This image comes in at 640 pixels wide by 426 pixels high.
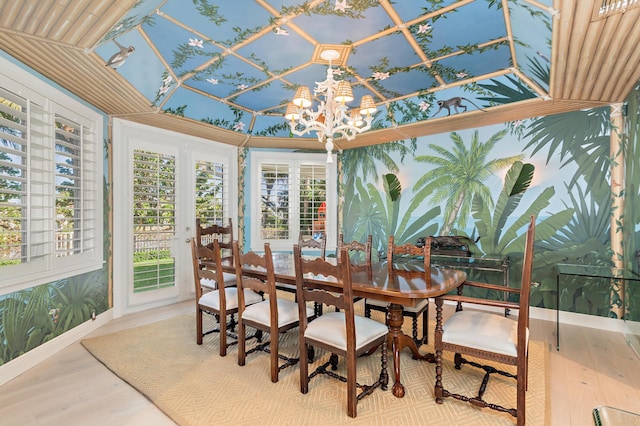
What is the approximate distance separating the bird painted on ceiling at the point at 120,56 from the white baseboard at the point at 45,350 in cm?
254

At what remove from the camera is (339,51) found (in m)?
3.07

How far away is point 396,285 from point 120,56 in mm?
2983

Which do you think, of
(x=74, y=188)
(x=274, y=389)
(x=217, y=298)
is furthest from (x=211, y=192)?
(x=274, y=389)

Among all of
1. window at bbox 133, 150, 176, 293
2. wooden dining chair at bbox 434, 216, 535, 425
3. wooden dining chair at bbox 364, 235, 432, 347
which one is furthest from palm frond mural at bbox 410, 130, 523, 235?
window at bbox 133, 150, 176, 293

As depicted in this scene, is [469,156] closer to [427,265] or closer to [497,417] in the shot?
[427,265]

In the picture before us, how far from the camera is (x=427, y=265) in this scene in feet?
8.93

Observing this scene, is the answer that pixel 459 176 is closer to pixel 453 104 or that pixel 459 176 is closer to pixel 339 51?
pixel 453 104

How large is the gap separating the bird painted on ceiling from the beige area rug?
2587 mm

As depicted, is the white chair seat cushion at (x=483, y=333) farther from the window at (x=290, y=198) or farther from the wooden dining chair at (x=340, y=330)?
the window at (x=290, y=198)

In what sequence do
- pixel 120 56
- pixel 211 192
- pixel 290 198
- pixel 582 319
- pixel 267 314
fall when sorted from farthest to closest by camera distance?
pixel 290 198 < pixel 211 192 < pixel 582 319 < pixel 120 56 < pixel 267 314

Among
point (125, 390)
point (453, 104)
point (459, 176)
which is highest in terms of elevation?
point (453, 104)

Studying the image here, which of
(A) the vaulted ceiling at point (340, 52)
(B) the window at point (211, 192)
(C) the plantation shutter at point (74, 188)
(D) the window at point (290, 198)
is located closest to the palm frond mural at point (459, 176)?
(A) the vaulted ceiling at point (340, 52)

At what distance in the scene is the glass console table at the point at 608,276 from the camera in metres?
3.01

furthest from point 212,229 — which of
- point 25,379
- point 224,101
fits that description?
point 25,379
